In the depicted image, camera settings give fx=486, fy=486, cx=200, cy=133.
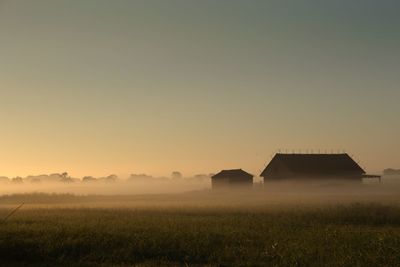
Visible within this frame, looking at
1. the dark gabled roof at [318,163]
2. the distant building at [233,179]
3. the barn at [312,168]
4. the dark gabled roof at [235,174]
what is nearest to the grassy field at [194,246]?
the barn at [312,168]

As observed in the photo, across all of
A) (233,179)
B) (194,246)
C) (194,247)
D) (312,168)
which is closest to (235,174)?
(233,179)

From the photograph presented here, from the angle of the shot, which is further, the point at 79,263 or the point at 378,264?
the point at 79,263

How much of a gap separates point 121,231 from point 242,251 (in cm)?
678

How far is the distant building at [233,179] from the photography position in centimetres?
9506

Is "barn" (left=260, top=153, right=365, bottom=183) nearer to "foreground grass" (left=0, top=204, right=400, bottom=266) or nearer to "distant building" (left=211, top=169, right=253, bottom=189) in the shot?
"distant building" (left=211, top=169, right=253, bottom=189)

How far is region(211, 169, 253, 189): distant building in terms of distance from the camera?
9506 centimetres

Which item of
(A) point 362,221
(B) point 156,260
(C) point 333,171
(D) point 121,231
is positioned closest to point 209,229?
(D) point 121,231

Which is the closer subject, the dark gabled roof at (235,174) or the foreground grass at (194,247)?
the foreground grass at (194,247)

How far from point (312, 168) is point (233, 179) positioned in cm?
1653

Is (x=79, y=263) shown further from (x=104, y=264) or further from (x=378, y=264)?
(x=378, y=264)

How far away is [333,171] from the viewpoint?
3428 inches

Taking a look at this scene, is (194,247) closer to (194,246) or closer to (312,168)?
(194,246)

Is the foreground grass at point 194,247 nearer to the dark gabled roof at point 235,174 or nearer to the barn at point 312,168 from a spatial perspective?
the barn at point 312,168

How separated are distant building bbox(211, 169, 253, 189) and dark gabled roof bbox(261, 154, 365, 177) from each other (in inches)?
268
